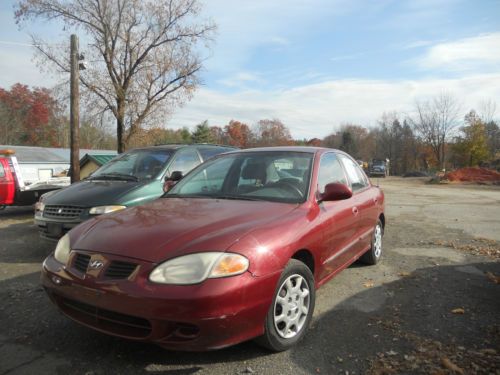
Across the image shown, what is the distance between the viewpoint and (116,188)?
5.73m

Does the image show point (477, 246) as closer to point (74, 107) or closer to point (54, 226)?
point (54, 226)

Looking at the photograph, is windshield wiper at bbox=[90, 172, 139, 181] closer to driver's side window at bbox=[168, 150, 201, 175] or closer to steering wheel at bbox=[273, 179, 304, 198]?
driver's side window at bbox=[168, 150, 201, 175]

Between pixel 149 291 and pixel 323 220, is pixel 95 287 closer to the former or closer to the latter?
pixel 149 291

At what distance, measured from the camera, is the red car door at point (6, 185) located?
990cm

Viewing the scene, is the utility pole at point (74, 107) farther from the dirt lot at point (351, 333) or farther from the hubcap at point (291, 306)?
the hubcap at point (291, 306)

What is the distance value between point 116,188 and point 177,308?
383 centimetres

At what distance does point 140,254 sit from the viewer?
A: 99.0 inches

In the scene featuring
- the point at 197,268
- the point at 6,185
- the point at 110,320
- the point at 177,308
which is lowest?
the point at 110,320

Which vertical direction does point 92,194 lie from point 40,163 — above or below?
above

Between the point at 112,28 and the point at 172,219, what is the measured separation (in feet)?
68.9

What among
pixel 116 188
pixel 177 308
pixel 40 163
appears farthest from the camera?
pixel 40 163

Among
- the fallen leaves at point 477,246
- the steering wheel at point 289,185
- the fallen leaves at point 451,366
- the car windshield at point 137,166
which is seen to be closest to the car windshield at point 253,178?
the steering wheel at point 289,185

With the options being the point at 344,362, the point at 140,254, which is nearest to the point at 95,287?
the point at 140,254

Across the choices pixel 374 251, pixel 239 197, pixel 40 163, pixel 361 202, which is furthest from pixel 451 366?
pixel 40 163
